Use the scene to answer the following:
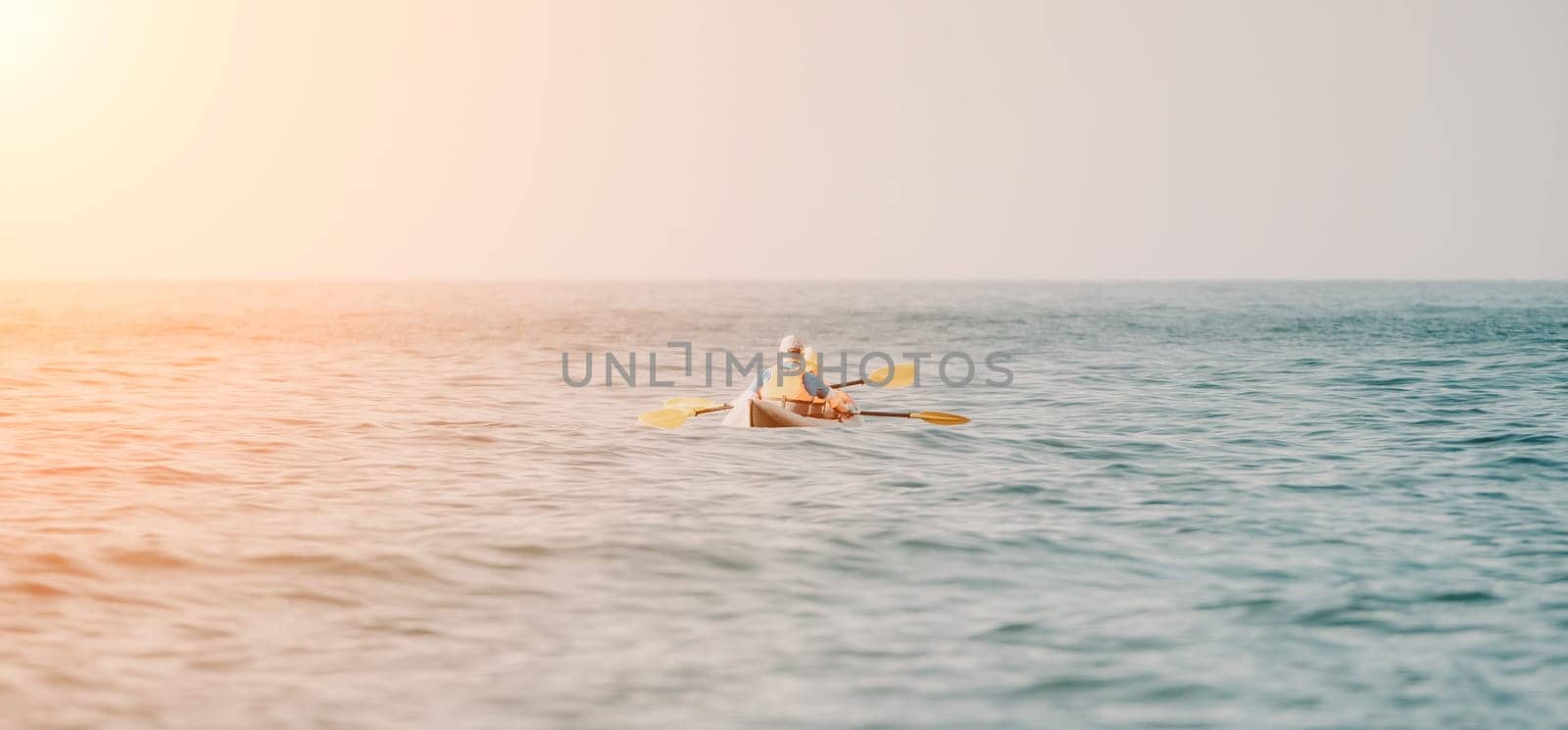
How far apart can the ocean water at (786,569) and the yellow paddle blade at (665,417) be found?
1.01 ft

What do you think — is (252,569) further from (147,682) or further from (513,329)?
(513,329)

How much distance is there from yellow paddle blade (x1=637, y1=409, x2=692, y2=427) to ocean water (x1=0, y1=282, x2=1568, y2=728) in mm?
306

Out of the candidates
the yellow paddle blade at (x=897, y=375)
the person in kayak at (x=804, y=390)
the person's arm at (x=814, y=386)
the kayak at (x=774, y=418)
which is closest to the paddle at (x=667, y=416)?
the kayak at (x=774, y=418)

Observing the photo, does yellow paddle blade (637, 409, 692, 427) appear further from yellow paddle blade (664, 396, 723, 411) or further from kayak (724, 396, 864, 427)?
kayak (724, 396, 864, 427)

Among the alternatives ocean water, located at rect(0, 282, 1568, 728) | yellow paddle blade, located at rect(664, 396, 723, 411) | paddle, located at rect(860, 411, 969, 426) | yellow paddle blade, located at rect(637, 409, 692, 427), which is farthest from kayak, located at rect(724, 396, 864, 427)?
yellow paddle blade, located at rect(664, 396, 723, 411)

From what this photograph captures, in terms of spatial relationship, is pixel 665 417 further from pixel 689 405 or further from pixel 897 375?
pixel 897 375

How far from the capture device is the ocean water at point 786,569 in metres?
7.77

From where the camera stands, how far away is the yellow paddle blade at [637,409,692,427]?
20875mm

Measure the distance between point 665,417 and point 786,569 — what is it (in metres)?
10.5

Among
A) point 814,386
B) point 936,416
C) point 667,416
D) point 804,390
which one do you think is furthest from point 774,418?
point 936,416

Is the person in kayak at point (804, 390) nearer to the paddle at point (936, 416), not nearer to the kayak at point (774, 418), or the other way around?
the kayak at point (774, 418)

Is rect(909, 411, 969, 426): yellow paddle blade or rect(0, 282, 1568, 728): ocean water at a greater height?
rect(909, 411, 969, 426): yellow paddle blade

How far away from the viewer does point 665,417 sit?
21.0 metres

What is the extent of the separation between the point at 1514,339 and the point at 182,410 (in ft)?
163
